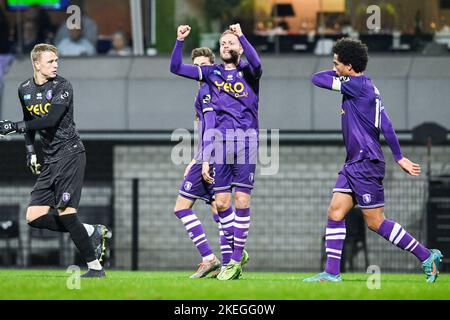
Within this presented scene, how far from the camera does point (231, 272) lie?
12.5 m

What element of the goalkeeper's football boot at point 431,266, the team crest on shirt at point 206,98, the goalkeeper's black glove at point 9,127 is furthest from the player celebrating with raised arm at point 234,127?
the goalkeeper's football boot at point 431,266

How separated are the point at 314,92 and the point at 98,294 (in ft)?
44.1

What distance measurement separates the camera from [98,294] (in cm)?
1043

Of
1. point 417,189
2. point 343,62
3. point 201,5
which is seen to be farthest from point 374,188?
point 201,5

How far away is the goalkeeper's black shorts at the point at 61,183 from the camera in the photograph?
12.4 metres

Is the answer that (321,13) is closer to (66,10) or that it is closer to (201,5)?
(201,5)

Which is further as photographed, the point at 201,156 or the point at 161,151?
the point at 161,151

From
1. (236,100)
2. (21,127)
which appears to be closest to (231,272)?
(236,100)

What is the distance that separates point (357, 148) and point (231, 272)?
181 cm

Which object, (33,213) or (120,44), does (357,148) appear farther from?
(120,44)

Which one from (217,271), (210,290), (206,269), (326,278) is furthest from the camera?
(217,271)

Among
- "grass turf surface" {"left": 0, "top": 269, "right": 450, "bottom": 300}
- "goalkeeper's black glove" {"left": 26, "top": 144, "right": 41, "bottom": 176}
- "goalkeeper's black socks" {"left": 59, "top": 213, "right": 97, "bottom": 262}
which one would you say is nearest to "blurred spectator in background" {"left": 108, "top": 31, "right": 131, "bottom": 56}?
"goalkeeper's black glove" {"left": 26, "top": 144, "right": 41, "bottom": 176}

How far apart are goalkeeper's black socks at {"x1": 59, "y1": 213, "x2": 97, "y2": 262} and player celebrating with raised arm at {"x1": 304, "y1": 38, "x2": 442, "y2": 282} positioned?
7.27ft

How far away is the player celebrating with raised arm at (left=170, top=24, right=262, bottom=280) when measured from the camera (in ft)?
41.4
